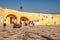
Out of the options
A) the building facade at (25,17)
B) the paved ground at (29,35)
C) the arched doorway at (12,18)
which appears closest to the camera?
the paved ground at (29,35)

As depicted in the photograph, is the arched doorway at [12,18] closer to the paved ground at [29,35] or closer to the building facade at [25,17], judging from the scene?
the building facade at [25,17]

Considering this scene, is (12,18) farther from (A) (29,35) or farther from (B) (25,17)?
(A) (29,35)

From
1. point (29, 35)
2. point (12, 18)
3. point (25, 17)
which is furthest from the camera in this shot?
point (25, 17)

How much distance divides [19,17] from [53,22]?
8385 millimetres

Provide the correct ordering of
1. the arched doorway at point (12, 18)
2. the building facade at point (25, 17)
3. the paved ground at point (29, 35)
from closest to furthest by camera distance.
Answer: the paved ground at point (29, 35), the building facade at point (25, 17), the arched doorway at point (12, 18)

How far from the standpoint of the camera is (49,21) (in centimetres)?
4178

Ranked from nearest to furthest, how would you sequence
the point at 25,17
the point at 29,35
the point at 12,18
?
1. the point at 29,35
2. the point at 12,18
3. the point at 25,17

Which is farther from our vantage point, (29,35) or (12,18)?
(12,18)

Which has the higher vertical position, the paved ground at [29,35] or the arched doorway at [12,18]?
the arched doorway at [12,18]

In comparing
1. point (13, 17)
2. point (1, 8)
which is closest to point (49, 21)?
point (13, 17)

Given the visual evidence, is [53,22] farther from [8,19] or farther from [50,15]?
[8,19]

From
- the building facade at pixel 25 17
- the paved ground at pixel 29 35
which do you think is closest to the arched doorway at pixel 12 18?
the building facade at pixel 25 17

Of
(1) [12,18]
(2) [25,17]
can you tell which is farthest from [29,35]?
(2) [25,17]

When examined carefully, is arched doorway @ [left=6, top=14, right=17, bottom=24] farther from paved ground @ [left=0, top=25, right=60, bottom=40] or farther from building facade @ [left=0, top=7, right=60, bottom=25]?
paved ground @ [left=0, top=25, right=60, bottom=40]
